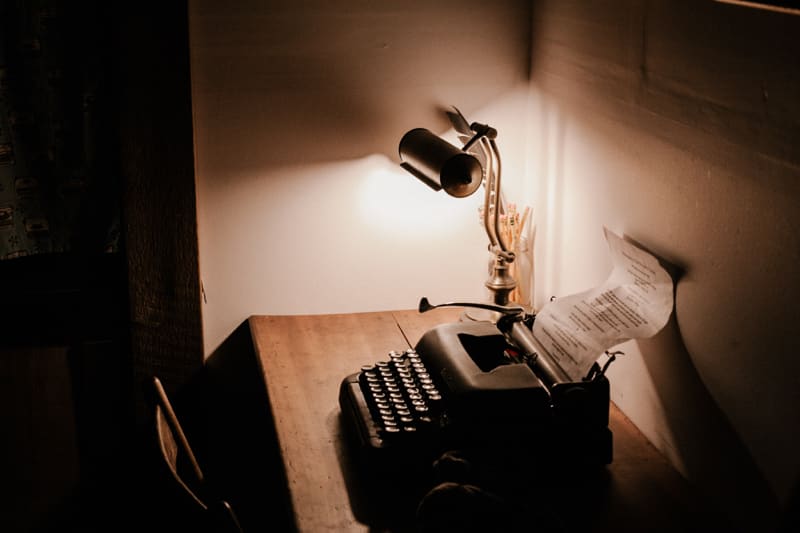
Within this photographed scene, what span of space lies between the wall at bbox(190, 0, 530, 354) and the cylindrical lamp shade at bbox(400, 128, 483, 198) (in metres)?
0.27

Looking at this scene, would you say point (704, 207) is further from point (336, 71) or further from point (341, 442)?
point (336, 71)

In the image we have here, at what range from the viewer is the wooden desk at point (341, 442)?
1.69 m

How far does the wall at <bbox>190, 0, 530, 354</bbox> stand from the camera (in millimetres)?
2504

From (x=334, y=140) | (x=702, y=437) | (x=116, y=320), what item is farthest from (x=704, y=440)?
(x=116, y=320)

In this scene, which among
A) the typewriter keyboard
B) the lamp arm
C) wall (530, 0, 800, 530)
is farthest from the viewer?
the lamp arm

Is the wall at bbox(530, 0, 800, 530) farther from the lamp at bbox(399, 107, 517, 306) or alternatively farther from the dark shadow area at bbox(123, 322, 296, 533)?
the dark shadow area at bbox(123, 322, 296, 533)

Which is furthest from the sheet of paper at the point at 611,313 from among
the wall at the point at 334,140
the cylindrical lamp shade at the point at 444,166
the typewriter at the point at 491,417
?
the wall at the point at 334,140

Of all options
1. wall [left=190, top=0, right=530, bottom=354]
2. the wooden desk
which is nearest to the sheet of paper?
the wooden desk

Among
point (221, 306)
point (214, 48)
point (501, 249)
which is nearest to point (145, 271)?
point (221, 306)

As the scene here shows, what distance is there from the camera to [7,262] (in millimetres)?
2564

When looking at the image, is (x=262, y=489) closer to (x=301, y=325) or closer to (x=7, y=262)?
(x=301, y=325)

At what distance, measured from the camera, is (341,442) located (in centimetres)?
196

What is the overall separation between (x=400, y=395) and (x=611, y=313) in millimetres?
473

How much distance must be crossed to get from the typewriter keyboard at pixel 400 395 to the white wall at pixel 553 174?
496 millimetres
